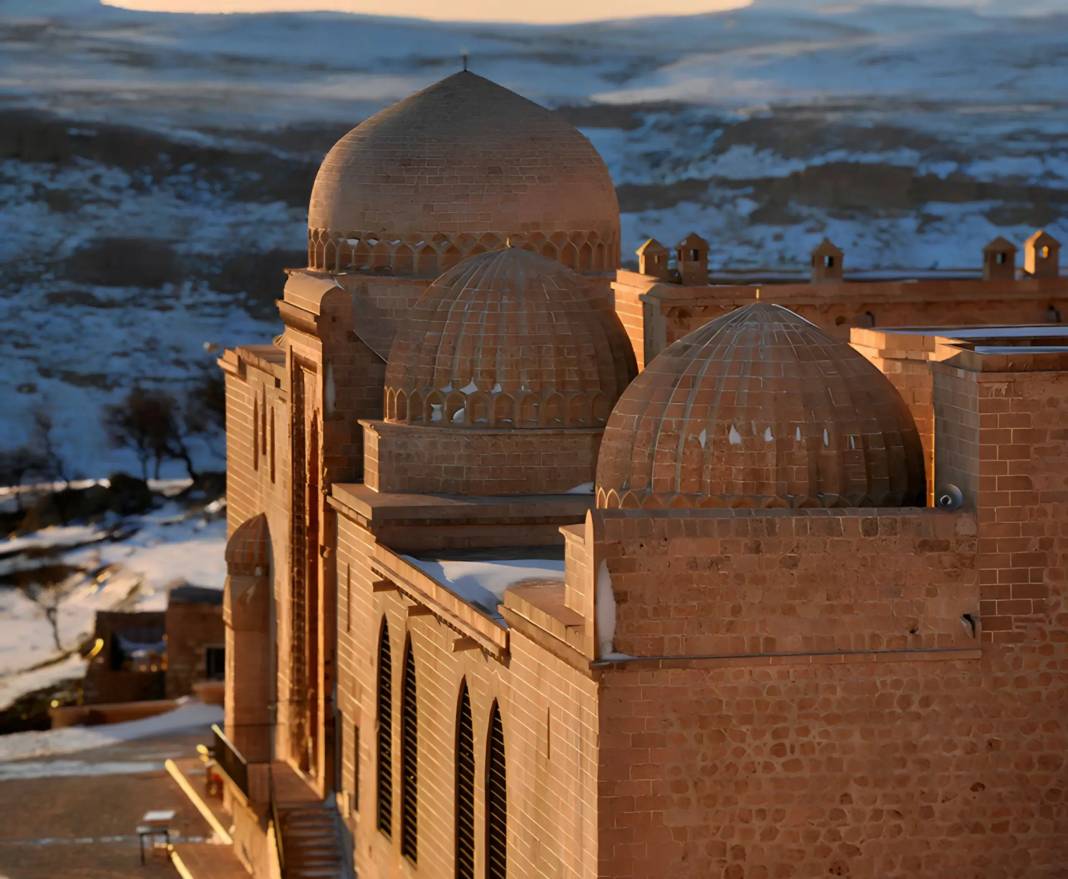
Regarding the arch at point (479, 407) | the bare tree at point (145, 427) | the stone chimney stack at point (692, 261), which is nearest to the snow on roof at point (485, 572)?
the arch at point (479, 407)

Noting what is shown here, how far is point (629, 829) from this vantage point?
19156 millimetres

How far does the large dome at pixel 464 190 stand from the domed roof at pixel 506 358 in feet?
12.7

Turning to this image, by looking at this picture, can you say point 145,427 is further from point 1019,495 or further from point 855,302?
point 1019,495

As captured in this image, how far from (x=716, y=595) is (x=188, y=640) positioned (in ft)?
76.9

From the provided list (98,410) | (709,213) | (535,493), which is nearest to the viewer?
(535,493)

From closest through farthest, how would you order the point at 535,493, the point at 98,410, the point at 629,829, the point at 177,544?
the point at 629,829, the point at 535,493, the point at 177,544, the point at 98,410

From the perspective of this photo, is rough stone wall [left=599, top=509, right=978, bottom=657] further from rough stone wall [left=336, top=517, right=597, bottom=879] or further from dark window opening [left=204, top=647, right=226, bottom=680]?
dark window opening [left=204, top=647, right=226, bottom=680]

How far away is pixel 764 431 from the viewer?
66.7 ft

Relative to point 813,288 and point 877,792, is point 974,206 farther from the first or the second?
point 877,792

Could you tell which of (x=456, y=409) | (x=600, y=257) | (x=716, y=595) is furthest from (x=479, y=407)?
(x=716, y=595)

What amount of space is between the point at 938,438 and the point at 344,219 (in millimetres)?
13002

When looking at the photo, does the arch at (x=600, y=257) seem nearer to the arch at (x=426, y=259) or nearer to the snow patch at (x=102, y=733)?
the arch at (x=426, y=259)

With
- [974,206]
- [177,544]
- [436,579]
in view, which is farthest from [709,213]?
[436,579]

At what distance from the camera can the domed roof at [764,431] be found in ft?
66.7
